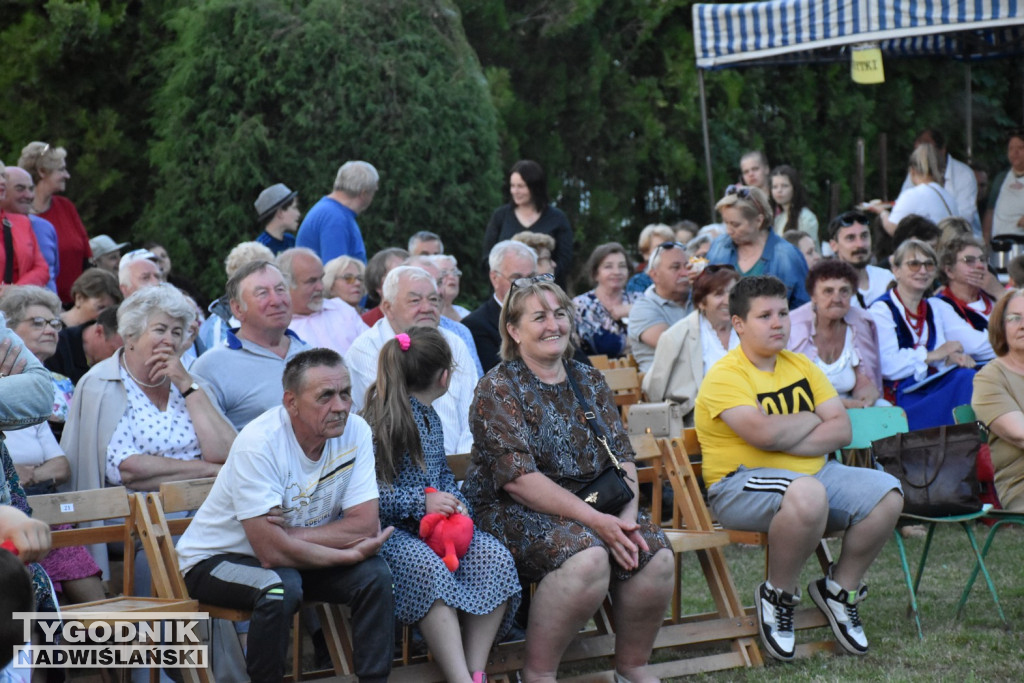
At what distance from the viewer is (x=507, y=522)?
4.70 m

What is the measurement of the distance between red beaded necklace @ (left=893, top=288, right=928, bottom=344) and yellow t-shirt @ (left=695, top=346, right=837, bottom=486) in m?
2.11

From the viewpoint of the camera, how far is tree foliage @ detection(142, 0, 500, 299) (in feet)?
31.1

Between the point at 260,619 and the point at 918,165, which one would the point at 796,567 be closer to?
the point at 260,619

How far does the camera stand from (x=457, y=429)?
547 centimetres

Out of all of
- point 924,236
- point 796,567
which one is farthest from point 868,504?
point 924,236

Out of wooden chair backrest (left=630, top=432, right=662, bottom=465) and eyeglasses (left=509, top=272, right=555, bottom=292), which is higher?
eyeglasses (left=509, top=272, right=555, bottom=292)

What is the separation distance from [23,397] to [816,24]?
8.32m

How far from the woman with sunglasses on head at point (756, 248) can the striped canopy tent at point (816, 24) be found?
9.57ft

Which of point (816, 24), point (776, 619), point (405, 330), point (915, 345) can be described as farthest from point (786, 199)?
point (776, 619)

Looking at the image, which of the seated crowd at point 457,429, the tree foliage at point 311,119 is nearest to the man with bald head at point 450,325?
the seated crowd at point 457,429

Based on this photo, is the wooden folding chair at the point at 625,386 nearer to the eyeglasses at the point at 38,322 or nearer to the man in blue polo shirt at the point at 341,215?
the man in blue polo shirt at the point at 341,215

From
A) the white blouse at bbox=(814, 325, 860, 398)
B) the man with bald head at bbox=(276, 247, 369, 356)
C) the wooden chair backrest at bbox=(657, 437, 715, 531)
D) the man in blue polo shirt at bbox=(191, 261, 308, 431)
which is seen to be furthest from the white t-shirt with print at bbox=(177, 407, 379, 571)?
the white blouse at bbox=(814, 325, 860, 398)

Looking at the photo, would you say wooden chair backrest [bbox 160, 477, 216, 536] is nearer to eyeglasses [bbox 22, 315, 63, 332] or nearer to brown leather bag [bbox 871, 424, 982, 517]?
eyeglasses [bbox 22, 315, 63, 332]

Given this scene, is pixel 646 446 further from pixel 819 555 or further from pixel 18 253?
pixel 18 253
